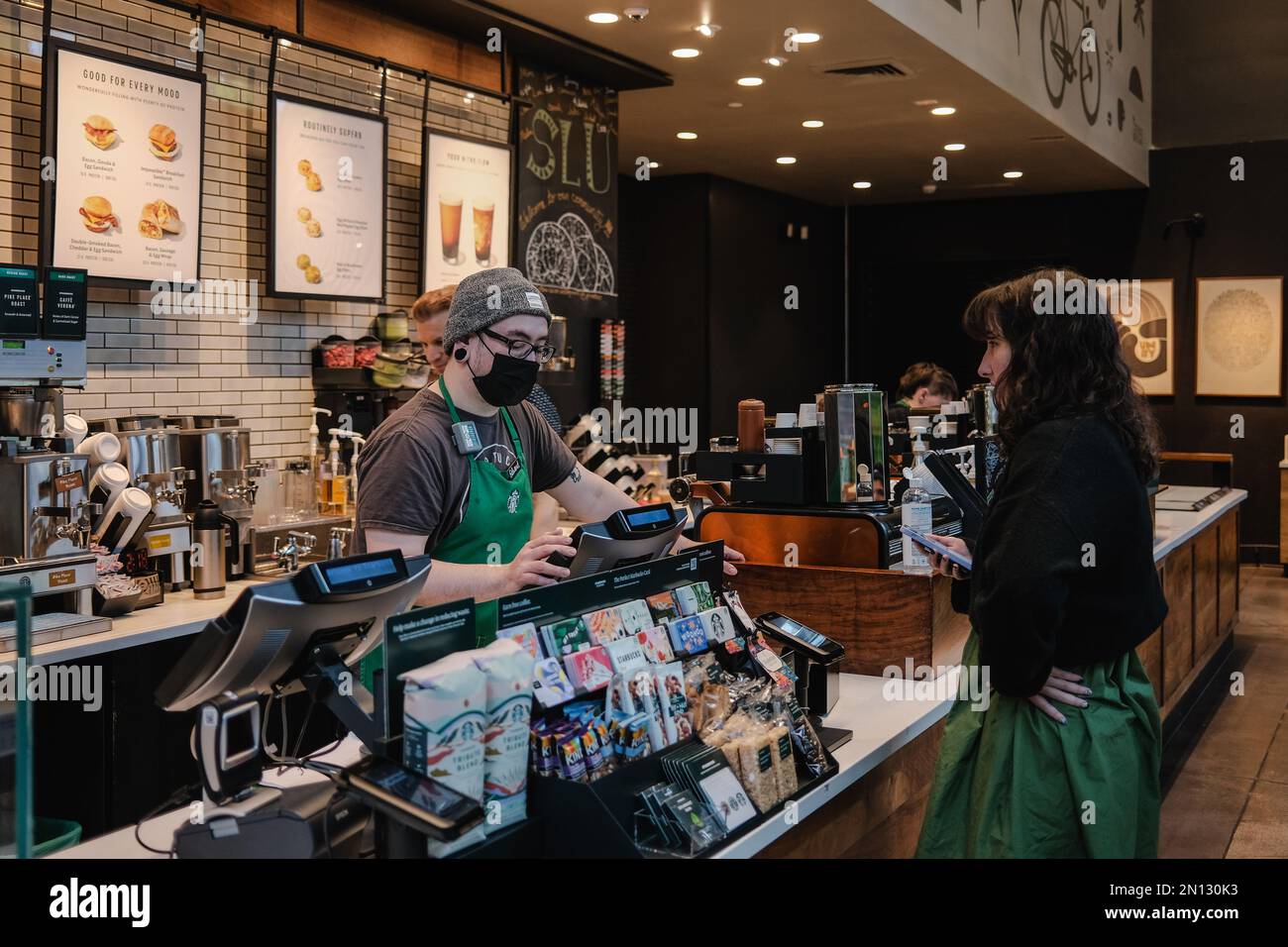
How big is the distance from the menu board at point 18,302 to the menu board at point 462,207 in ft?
6.77

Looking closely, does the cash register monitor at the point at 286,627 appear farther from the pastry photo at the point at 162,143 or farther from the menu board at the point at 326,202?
the menu board at the point at 326,202

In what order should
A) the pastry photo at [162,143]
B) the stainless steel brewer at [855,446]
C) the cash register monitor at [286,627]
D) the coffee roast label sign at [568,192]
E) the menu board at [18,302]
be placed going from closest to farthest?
the cash register monitor at [286,627]
the stainless steel brewer at [855,446]
the menu board at [18,302]
the pastry photo at [162,143]
the coffee roast label sign at [568,192]

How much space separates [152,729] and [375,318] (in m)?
2.11

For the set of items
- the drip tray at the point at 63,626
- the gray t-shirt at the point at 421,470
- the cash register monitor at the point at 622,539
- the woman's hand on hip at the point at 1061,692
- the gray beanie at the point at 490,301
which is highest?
the gray beanie at the point at 490,301

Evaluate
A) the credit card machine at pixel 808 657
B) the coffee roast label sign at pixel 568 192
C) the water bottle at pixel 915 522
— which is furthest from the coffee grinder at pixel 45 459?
the coffee roast label sign at pixel 568 192

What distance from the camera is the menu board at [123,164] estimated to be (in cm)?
383

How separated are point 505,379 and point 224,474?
1.94m

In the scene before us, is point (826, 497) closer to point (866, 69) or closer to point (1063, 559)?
point (1063, 559)

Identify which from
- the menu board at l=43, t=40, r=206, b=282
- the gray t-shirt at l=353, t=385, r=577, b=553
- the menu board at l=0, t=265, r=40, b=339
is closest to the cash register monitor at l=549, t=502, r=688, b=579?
the gray t-shirt at l=353, t=385, r=577, b=553

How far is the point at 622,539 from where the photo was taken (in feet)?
7.10

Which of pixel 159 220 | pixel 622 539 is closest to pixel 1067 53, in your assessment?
pixel 159 220

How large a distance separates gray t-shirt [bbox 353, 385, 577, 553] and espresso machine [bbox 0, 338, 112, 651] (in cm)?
123

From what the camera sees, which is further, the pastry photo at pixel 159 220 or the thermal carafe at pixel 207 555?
the pastry photo at pixel 159 220

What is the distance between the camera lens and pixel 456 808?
1553mm
